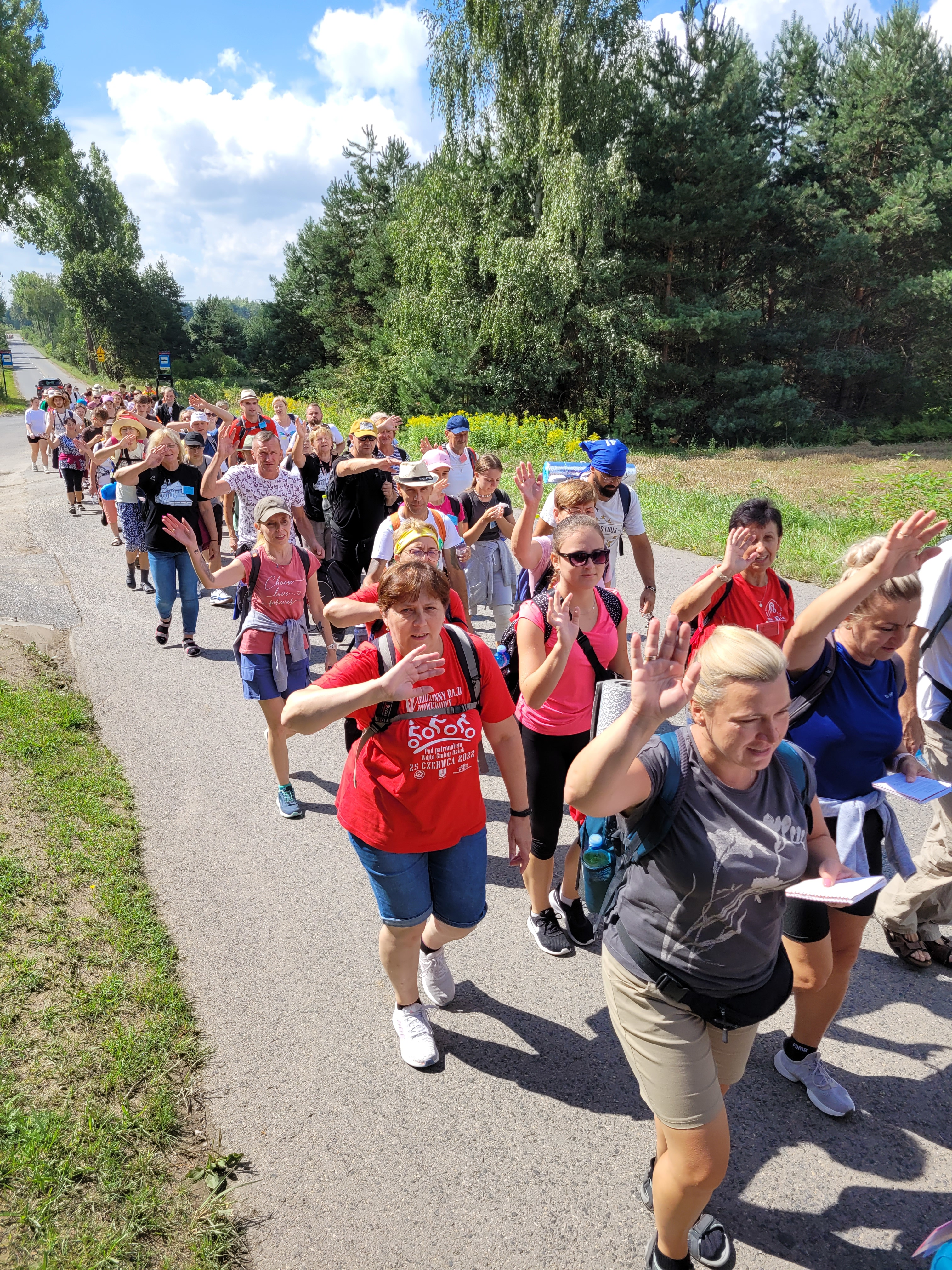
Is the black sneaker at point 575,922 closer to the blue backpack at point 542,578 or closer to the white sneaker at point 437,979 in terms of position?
the white sneaker at point 437,979

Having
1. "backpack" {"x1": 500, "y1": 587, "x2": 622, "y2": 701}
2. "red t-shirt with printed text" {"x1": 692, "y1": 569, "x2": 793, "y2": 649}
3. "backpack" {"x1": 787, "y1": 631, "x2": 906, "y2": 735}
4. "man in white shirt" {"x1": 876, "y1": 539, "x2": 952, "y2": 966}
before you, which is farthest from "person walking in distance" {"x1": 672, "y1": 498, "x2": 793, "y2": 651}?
"backpack" {"x1": 787, "y1": 631, "x2": 906, "y2": 735}

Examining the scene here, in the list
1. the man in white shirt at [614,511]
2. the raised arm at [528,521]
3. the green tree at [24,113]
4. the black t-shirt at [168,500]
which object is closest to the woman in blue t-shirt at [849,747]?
the raised arm at [528,521]

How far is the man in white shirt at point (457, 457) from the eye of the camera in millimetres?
8156

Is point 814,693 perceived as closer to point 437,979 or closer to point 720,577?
point 720,577

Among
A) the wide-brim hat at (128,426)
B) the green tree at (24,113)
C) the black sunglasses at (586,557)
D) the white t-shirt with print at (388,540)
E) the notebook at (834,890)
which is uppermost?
the green tree at (24,113)

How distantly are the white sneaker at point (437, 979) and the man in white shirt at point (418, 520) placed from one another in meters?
2.16

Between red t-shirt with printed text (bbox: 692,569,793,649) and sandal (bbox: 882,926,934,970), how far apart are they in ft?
4.92

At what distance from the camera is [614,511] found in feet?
18.2

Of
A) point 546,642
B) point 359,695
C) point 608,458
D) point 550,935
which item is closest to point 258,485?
point 608,458

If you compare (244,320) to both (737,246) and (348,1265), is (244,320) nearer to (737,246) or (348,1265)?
(737,246)

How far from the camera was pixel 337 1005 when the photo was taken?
3588mm

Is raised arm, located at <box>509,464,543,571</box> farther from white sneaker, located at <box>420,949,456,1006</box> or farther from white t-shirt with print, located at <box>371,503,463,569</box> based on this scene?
white sneaker, located at <box>420,949,456,1006</box>

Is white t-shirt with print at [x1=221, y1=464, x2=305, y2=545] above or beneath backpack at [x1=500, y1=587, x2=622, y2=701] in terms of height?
above

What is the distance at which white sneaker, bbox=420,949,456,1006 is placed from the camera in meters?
3.58
